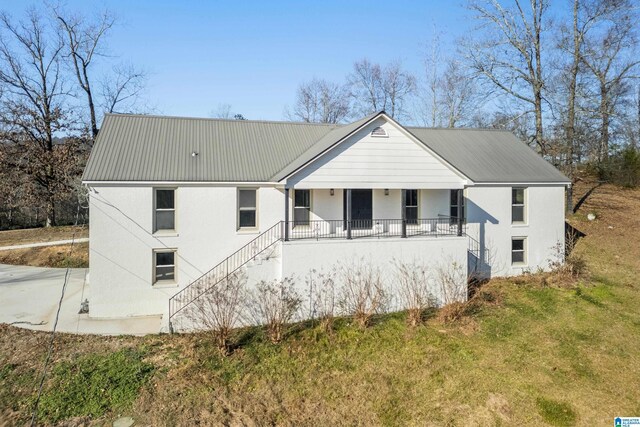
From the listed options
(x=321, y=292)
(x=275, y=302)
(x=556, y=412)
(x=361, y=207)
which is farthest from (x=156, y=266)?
(x=556, y=412)

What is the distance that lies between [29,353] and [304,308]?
783 centimetres

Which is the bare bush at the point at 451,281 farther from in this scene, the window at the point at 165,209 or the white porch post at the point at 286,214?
the window at the point at 165,209

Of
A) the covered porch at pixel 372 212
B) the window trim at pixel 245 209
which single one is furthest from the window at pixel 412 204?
the window trim at pixel 245 209

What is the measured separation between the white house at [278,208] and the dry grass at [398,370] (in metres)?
2.10

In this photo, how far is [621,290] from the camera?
14492 millimetres

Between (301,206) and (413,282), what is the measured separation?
5.35m

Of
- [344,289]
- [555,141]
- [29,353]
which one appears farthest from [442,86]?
[29,353]

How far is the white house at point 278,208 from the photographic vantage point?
1262 centimetres

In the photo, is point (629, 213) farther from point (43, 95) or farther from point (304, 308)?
point (43, 95)

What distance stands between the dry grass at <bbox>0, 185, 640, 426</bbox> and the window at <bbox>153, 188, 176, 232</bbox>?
405 centimetres

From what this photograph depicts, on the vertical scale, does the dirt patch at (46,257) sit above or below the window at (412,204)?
below

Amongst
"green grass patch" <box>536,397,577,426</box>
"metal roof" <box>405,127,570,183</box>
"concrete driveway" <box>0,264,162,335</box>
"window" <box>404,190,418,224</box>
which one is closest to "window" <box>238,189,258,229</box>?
"concrete driveway" <box>0,264,162,335</box>

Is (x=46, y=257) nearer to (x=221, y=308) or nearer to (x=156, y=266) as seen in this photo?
(x=156, y=266)

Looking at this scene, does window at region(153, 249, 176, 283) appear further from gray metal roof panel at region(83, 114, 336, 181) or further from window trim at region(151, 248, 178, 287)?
gray metal roof panel at region(83, 114, 336, 181)
